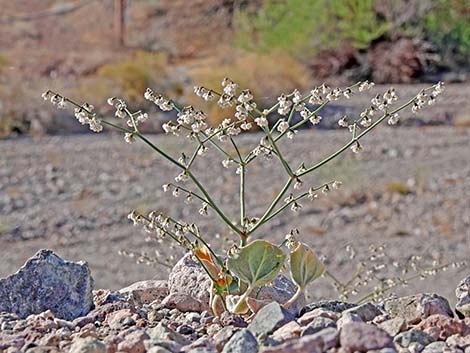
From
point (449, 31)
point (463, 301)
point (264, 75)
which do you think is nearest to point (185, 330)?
point (463, 301)

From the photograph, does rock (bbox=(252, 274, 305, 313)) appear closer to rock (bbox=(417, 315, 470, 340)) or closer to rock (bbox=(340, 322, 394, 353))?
rock (bbox=(417, 315, 470, 340))

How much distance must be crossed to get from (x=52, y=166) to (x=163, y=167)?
110cm

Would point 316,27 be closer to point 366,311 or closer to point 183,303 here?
point 183,303

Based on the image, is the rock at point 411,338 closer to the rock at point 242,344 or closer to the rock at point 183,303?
the rock at point 242,344

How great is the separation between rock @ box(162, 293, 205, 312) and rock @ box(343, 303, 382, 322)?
1.40 ft

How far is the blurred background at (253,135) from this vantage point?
337 inches

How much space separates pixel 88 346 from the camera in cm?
196

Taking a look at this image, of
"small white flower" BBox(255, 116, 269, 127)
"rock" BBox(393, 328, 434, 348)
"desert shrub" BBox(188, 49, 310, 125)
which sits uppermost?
"desert shrub" BBox(188, 49, 310, 125)

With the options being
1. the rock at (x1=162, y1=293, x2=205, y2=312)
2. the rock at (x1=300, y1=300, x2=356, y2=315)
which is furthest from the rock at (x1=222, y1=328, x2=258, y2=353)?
the rock at (x1=162, y1=293, x2=205, y2=312)

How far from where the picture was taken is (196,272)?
276cm

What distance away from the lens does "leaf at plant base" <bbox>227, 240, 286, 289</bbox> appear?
2369 millimetres

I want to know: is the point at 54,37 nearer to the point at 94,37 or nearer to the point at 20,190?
the point at 94,37

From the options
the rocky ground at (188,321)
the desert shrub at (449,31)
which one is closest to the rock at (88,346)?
the rocky ground at (188,321)

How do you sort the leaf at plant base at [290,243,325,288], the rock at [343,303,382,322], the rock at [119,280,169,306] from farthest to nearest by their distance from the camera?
the rock at [119,280,169,306], the leaf at plant base at [290,243,325,288], the rock at [343,303,382,322]
